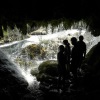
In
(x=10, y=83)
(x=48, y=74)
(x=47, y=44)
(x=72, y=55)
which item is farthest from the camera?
(x=47, y=44)

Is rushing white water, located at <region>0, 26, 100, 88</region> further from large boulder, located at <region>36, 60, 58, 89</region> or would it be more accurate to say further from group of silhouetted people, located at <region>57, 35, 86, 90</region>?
group of silhouetted people, located at <region>57, 35, 86, 90</region>

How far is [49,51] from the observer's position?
1956 centimetres

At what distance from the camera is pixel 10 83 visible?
10.2 m

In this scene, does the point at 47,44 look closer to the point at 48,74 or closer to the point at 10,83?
the point at 48,74

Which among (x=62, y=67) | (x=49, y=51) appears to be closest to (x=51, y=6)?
(x=62, y=67)

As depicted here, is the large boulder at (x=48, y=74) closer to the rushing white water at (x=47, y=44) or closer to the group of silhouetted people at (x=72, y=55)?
the group of silhouetted people at (x=72, y=55)

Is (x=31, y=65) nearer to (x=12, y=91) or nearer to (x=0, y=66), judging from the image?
(x=0, y=66)

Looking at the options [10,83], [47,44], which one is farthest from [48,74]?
[47,44]

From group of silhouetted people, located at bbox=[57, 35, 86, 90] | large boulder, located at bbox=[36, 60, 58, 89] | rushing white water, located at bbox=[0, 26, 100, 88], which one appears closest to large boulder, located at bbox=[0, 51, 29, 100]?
large boulder, located at bbox=[36, 60, 58, 89]

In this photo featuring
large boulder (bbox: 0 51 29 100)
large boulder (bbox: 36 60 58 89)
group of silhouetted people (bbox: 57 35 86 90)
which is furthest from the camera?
large boulder (bbox: 36 60 58 89)

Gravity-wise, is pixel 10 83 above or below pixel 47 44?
below

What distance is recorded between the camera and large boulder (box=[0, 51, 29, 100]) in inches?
359

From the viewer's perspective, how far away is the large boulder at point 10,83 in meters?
9.12

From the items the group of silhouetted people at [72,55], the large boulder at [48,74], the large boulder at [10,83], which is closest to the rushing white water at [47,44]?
the large boulder at [48,74]
